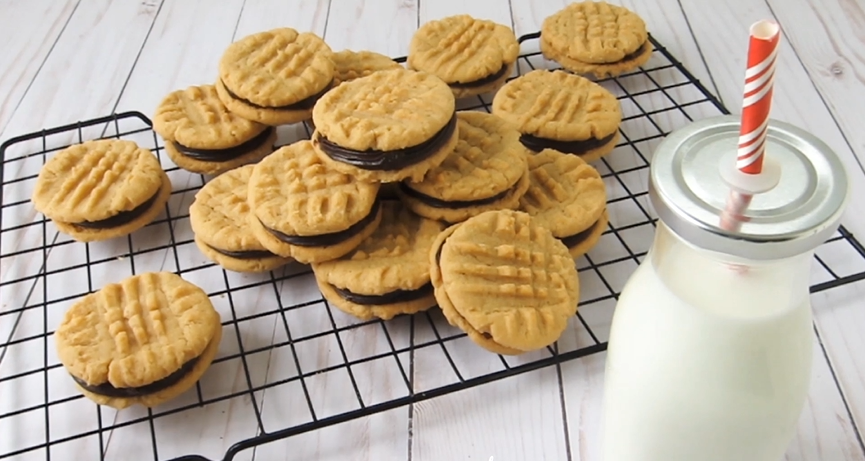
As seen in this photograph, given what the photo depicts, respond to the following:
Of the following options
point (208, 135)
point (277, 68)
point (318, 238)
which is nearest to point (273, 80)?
point (277, 68)

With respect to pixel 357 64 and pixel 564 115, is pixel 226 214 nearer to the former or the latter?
pixel 357 64

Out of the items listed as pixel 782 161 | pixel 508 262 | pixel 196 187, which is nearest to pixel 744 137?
pixel 782 161

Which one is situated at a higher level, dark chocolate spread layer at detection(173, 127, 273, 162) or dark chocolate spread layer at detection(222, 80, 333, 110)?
dark chocolate spread layer at detection(222, 80, 333, 110)

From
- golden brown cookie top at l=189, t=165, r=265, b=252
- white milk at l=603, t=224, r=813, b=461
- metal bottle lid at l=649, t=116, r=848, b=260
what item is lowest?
golden brown cookie top at l=189, t=165, r=265, b=252

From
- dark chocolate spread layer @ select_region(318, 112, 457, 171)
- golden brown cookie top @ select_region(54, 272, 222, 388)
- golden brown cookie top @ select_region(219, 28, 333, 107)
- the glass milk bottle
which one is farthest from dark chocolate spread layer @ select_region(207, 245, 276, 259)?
the glass milk bottle

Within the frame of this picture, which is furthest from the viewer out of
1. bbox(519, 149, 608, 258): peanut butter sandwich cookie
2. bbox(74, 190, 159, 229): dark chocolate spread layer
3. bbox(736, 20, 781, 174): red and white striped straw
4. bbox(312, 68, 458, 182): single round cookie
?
bbox(74, 190, 159, 229): dark chocolate spread layer

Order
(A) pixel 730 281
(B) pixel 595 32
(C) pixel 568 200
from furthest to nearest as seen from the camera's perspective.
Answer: (B) pixel 595 32, (C) pixel 568 200, (A) pixel 730 281

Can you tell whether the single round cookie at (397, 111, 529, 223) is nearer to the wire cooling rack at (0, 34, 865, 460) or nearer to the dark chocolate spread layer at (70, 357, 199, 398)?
the wire cooling rack at (0, 34, 865, 460)

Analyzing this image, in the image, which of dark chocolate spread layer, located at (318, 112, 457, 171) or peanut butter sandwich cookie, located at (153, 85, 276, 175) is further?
peanut butter sandwich cookie, located at (153, 85, 276, 175)
